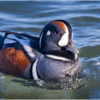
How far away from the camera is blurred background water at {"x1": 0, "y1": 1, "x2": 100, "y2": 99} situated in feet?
17.9

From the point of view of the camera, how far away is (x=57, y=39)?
5.44 meters

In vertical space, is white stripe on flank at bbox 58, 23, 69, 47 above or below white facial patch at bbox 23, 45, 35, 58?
above

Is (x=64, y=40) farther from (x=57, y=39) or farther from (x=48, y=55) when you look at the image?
(x=48, y=55)

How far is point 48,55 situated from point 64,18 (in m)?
5.49

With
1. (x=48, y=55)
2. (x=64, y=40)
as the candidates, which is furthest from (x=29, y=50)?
(x=64, y=40)

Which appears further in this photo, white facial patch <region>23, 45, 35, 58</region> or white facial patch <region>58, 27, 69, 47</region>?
white facial patch <region>23, 45, 35, 58</region>

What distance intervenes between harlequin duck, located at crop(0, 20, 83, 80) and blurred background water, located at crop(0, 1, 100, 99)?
369mm

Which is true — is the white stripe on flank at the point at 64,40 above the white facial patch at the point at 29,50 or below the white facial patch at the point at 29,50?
above

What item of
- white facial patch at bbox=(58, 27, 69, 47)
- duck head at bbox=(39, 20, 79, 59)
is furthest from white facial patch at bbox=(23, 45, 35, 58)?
white facial patch at bbox=(58, 27, 69, 47)

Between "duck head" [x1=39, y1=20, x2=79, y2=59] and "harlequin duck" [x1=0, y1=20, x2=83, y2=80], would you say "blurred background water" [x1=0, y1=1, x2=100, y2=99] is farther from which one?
"duck head" [x1=39, y1=20, x2=79, y2=59]

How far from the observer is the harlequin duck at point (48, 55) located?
5.40 meters

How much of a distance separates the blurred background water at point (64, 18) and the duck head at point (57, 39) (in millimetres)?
908

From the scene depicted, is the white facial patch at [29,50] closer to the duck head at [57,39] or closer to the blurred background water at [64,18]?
the duck head at [57,39]

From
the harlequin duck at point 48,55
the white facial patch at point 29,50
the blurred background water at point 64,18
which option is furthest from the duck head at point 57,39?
the blurred background water at point 64,18
